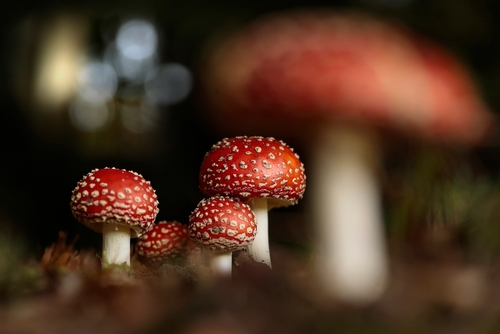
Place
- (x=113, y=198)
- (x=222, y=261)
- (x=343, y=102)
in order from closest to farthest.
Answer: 1. (x=343, y=102)
2. (x=113, y=198)
3. (x=222, y=261)

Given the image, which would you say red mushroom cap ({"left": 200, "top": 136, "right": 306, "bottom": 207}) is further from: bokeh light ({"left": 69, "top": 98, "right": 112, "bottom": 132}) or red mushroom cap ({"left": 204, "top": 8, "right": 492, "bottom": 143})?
bokeh light ({"left": 69, "top": 98, "right": 112, "bottom": 132})

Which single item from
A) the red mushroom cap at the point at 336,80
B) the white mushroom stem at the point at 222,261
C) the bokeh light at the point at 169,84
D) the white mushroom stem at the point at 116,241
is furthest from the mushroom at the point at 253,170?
the bokeh light at the point at 169,84

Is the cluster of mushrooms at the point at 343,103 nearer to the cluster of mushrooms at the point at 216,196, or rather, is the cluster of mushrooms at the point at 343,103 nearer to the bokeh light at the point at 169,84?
the cluster of mushrooms at the point at 216,196

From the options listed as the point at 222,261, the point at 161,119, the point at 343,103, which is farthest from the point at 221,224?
the point at 161,119

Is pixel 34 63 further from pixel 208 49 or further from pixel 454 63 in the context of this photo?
pixel 454 63

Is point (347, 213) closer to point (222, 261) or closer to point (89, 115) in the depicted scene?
point (222, 261)

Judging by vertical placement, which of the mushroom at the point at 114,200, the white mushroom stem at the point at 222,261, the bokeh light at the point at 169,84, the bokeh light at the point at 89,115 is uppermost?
the bokeh light at the point at 169,84
